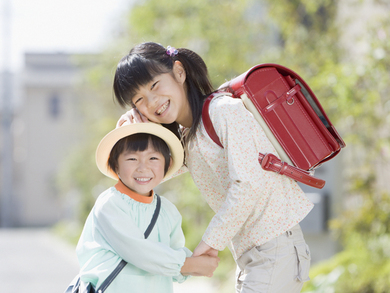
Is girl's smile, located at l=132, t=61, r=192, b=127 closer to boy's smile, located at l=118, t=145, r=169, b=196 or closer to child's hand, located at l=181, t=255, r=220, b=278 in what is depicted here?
boy's smile, located at l=118, t=145, r=169, b=196

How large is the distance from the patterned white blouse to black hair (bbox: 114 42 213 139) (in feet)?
0.47

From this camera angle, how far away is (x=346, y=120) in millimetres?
5117

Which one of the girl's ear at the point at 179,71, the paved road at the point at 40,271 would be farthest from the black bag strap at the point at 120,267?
the paved road at the point at 40,271

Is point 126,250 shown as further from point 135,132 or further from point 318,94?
point 318,94

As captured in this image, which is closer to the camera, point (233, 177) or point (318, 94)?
point (233, 177)

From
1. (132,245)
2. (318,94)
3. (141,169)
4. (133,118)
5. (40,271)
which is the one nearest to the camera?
(132,245)

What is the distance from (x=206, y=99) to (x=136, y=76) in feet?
1.05

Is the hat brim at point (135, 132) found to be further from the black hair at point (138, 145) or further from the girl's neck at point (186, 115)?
the girl's neck at point (186, 115)

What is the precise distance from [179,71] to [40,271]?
24.3 feet

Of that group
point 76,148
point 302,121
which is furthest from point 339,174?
point 76,148

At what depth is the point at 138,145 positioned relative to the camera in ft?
7.20

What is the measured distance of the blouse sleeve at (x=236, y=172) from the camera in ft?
6.64

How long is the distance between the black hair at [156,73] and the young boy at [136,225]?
0.18 m

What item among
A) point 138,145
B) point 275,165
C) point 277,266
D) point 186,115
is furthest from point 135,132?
point 277,266
